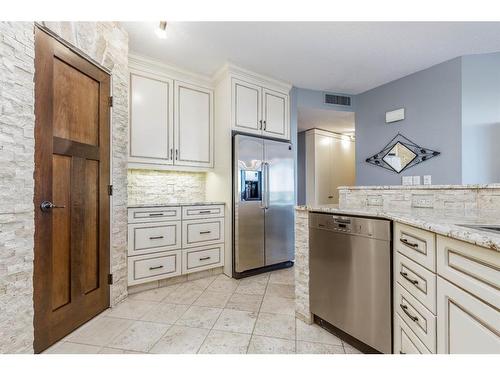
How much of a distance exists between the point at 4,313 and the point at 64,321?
17.6 inches

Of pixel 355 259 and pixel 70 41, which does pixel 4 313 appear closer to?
pixel 70 41

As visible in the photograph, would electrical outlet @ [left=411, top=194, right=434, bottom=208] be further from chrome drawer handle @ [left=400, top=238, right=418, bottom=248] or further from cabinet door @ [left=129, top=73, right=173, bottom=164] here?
cabinet door @ [left=129, top=73, right=173, bottom=164]

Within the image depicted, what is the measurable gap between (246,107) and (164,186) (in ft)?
4.99

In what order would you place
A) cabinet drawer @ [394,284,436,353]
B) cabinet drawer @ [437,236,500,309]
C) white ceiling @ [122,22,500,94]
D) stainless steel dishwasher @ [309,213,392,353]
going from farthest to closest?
white ceiling @ [122,22,500,94]
stainless steel dishwasher @ [309,213,392,353]
cabinet drawer @ [394,284,436,353]
cabinet drawer @ [437,236,500,309]

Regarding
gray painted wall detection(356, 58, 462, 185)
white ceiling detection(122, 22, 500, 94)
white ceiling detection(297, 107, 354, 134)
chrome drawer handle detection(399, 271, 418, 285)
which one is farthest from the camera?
white ceiling detection(297, 107, 354, 134)

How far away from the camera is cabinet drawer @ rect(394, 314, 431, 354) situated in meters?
1.04

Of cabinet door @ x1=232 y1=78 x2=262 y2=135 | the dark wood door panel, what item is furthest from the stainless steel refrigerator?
the dark wood door panel

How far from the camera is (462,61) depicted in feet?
8.59

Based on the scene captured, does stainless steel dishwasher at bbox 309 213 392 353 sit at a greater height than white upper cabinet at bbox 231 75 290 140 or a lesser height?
lesser

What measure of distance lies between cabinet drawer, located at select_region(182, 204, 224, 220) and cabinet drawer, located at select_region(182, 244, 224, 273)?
0.38 meters

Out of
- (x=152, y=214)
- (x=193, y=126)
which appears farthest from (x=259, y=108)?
(x=152, y=214)

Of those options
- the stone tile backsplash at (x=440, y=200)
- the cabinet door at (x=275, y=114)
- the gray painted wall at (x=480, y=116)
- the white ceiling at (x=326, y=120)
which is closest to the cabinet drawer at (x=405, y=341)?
the stone tile backsplash at (x=440, y=200)

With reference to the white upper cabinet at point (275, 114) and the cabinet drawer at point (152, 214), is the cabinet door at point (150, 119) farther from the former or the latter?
the white upper cabinet at point (275, 114)
